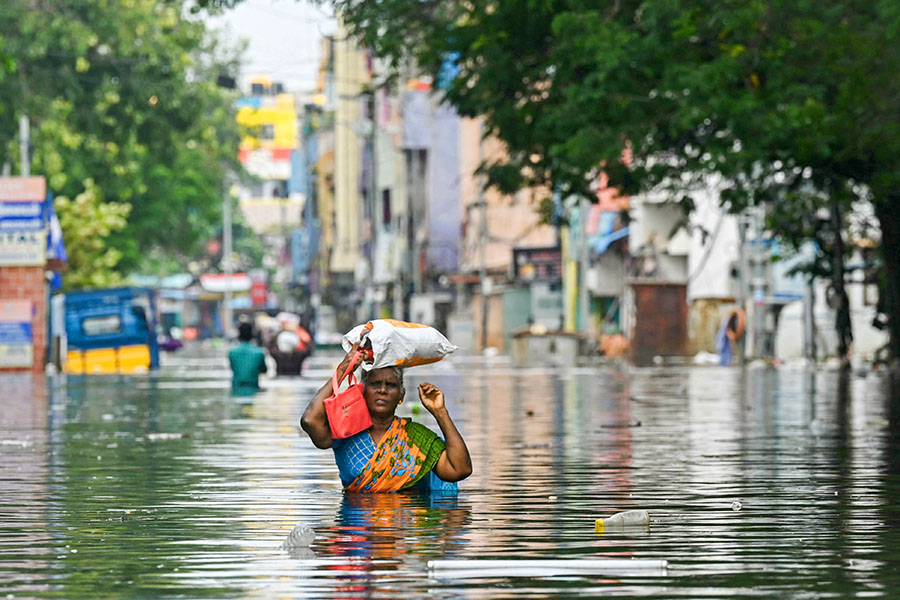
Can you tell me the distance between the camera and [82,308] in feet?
157

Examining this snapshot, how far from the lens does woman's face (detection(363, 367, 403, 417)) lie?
10.3m

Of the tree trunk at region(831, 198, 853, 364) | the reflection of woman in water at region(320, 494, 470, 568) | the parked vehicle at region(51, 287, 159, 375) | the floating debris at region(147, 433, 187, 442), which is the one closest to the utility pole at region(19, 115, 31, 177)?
the parked vehicle at region(51, 287, 159, 375)

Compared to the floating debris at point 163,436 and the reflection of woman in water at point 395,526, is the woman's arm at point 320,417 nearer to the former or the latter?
the reflection of woman in water at point 395,526

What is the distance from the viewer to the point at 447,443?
1039 centimetres

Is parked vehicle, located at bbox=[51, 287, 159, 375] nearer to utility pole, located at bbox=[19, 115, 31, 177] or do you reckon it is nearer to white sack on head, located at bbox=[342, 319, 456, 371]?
utility pole, located at bbox=[19, 115, 31, 177]

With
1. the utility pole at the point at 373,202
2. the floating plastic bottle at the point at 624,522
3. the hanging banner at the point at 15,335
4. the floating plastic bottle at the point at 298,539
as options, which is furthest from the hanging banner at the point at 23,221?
the floating plastic bottle at the point at 298,539

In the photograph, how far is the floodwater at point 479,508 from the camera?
7383 millimetres

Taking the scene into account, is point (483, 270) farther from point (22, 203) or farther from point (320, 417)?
point (320, 417)

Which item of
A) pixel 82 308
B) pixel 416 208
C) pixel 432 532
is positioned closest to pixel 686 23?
pixel 432 532

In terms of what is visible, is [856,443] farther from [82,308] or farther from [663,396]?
[82,308]

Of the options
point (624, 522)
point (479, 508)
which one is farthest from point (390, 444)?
point (624, 522)

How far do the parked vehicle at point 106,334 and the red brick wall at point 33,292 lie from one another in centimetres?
270

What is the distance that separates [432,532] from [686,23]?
15.6 meters

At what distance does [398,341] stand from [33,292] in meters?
35.4
